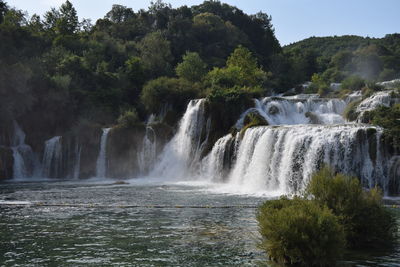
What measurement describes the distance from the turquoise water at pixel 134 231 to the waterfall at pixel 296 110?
16.6 metres

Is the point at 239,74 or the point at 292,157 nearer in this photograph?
the point at 292,157

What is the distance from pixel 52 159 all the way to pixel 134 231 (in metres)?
31.7

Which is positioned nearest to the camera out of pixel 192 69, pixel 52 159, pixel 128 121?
pixel 52 159

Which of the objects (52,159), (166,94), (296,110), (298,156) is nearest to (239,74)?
(166,94)

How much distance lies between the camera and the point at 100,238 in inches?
662

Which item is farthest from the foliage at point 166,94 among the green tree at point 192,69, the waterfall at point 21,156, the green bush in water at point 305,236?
the green bush in water at point 305,236

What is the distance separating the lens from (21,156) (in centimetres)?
4691

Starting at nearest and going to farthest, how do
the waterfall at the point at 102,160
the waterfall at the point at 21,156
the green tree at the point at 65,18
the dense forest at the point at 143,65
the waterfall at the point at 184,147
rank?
the waterfall at the point at 184,147 → the waterfall at the point at 21,156 → the waterfall at the point at 102,160 → the dense forest at the point at 143,65 → the green tree at the point at 65,18

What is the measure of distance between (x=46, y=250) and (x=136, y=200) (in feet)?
41.0

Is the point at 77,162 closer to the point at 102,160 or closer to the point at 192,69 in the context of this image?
the point at 102,160

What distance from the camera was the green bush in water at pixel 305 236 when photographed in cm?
1205

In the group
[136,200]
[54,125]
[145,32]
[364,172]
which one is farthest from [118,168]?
[145,32]

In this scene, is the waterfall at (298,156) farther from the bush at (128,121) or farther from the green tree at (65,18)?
the green tree at (65,18)

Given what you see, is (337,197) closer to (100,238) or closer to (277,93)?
(100,238)
